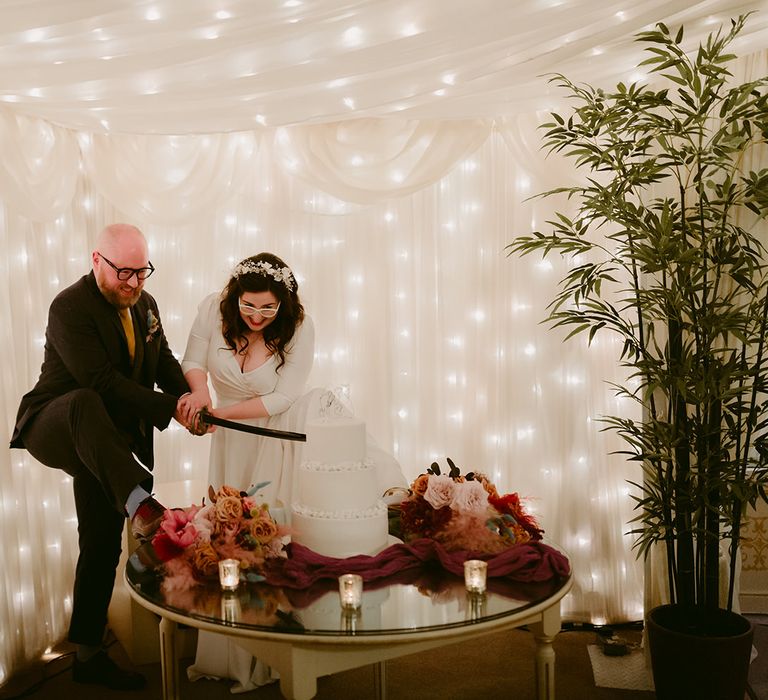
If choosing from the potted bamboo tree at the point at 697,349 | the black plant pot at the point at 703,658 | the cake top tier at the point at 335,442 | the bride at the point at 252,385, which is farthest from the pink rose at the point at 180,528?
the black plant pot at the point at 703,658

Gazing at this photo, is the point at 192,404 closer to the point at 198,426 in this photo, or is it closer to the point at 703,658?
the point at 198,426

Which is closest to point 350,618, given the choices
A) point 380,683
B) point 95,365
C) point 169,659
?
point 169,659

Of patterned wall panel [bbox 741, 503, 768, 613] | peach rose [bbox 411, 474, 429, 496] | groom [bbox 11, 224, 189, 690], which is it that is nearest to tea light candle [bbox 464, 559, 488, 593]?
peach rose [bbox 411, 474, 429, 496]

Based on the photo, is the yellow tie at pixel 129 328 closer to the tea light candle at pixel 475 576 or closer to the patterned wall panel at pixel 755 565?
the tea light candle at pixel 475 576

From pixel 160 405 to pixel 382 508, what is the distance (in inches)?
46.8

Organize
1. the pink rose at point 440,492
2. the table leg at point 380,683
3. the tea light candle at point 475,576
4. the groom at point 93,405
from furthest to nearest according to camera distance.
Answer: the groom at point 93,405
the table leg at point 380,683
the pink rose at point 440,492
the tea light candle at point 475,576

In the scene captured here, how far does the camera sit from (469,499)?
2.59 m

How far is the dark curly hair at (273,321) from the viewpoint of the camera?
332 cm

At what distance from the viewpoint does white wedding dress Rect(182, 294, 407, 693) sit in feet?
10.7

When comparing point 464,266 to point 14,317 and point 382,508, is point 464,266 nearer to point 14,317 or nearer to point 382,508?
point 382,508

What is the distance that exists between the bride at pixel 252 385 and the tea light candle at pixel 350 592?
1083mm

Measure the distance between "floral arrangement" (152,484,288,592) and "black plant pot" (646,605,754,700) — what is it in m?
1.49

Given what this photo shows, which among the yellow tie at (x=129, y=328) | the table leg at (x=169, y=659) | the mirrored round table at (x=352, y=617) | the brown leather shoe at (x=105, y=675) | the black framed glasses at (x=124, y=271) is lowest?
the brown leather shoe at (x=105, y=675)

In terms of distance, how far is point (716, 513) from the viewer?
2930 mm
